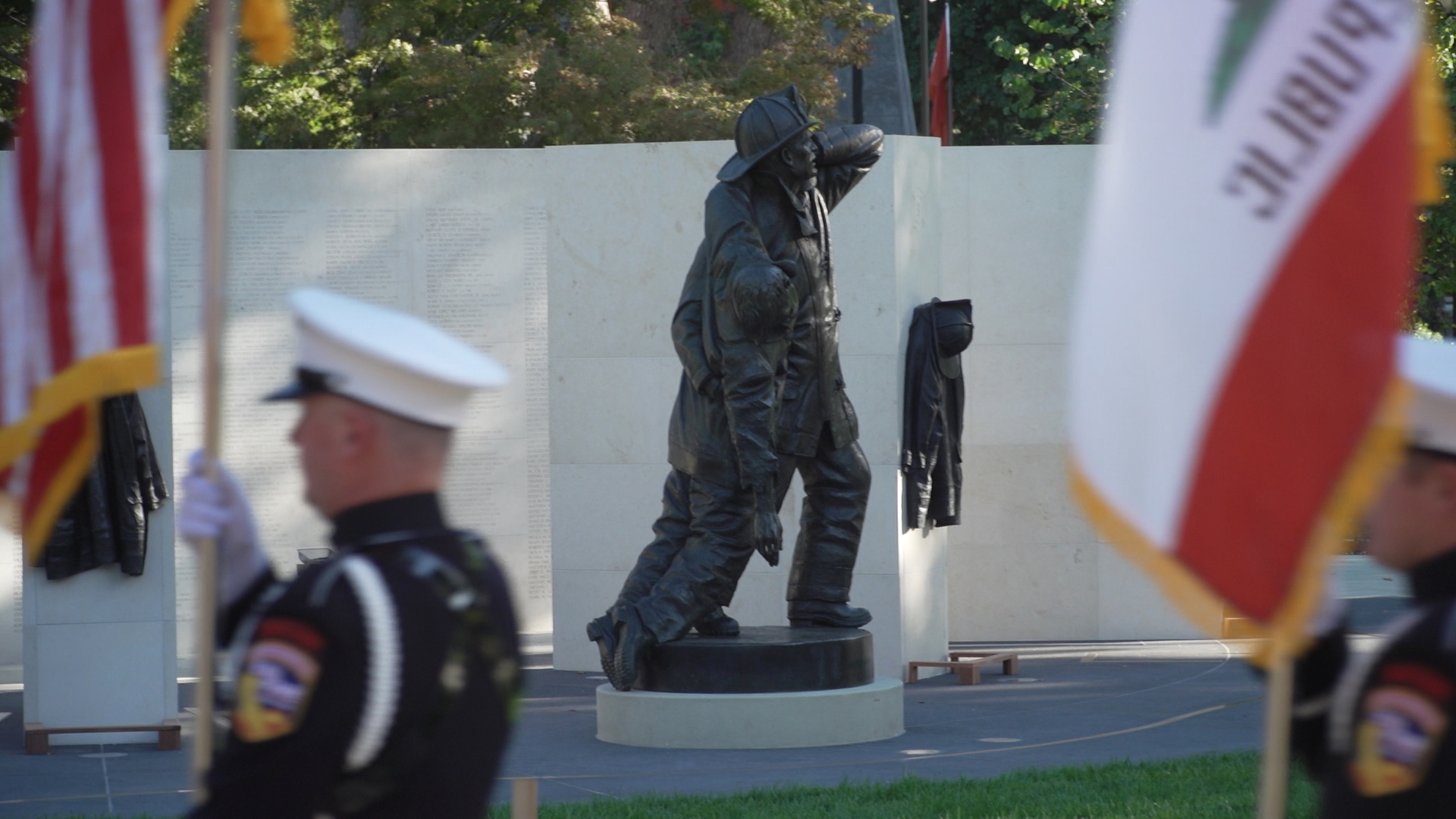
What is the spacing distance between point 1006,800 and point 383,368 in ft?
18.1

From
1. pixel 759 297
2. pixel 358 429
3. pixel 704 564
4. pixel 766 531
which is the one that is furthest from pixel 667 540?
pixel 358 429

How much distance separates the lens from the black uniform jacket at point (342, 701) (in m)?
2.51

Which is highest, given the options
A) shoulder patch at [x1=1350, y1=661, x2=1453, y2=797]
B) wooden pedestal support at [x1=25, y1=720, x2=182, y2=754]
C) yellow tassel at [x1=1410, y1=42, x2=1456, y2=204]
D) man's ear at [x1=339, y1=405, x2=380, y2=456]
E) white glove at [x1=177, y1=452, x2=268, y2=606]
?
yellow tassel at [x1=1410, y1=42, x2=1456, y2=204]

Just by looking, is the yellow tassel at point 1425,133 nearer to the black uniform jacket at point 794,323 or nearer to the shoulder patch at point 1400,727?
the shoulder patch at point 1400,727

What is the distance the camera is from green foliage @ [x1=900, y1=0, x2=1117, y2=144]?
23.2 metres

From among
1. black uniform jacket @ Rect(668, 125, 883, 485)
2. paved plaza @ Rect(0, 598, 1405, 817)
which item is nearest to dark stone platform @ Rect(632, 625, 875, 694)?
paved plaza @ Rect(0, 598, 1405, 817)

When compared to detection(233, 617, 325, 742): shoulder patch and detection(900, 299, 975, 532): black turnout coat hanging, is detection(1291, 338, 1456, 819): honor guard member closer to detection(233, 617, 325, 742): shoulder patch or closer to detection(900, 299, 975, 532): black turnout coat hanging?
detection(233, 617, 325, 742): shoulder patch

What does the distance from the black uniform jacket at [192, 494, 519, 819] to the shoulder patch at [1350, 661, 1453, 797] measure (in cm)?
120

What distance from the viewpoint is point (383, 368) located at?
2.66m

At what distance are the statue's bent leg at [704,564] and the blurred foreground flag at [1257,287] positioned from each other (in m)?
6.55

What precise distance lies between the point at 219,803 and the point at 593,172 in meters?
10.5

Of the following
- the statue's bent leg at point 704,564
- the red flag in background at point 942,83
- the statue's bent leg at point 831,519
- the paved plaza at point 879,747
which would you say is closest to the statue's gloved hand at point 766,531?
the statue's bent leg at point 704,564

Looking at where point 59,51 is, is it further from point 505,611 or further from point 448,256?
point 448,256

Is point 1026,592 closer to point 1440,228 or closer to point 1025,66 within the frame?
point 1440,228
